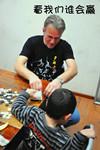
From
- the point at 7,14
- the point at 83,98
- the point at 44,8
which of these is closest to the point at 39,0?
the point at 44,8

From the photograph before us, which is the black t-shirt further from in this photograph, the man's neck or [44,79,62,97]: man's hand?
the man's neck

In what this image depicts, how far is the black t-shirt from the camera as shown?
1.57m

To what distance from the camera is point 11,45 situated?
2951 mm

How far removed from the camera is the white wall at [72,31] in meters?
2.29

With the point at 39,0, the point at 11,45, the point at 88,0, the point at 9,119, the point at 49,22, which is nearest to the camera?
the point at 9,119

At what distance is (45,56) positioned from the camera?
5.16 feet

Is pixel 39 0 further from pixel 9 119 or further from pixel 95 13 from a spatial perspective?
pixel 9 119

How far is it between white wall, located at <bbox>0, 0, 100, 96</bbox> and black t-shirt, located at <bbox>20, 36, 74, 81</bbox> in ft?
3.05

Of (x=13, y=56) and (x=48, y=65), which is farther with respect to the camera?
(x=13, y=56)

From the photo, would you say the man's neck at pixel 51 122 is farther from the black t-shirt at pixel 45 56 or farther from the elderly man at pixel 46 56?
the black t-shirt at pixel 45 56

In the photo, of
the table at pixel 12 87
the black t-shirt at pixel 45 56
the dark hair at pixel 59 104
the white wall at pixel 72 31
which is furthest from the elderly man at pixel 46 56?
the white wall at pixel 72 31

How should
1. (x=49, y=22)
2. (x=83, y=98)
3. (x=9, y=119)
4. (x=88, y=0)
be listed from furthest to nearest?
(x=83, y=98), (x=88, y=0), (x=49, y=22), (x=9, y=119)

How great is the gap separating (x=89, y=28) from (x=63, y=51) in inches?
39.4

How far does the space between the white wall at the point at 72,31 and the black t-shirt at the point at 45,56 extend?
0.93 metres
